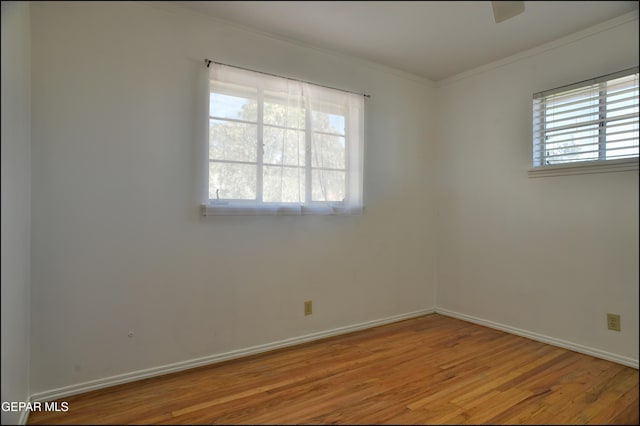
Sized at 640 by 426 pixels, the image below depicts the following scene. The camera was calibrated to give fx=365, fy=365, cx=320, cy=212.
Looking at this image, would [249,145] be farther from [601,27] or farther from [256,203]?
[601,27]

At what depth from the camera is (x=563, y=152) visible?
294cm

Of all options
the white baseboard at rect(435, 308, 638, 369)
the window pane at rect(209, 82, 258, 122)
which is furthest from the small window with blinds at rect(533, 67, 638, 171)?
the window pane at rect(209, 82, 258, 122)

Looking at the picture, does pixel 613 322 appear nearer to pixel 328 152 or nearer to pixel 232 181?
pixel 328 152

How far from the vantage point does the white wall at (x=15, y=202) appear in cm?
160

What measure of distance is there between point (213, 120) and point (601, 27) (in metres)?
2.91

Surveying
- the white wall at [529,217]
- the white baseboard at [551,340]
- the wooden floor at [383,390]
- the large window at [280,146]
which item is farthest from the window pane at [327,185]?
the white baseboard at [551,340]

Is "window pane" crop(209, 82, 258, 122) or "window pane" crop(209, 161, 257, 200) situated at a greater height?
"window pane" crop(209, 82, 258, 122)

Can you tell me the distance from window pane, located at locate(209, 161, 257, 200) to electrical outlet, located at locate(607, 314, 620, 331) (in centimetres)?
276

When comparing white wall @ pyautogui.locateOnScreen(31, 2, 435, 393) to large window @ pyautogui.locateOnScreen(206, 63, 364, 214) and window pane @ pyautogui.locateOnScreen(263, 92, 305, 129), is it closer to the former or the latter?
large window @ pyautogui.locateOnScreen(206, 63, 364, 214)

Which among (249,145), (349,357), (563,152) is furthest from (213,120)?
(563,152)

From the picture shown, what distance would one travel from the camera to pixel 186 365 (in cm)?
247

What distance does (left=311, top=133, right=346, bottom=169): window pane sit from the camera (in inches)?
119

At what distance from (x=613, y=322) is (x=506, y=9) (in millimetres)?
2332

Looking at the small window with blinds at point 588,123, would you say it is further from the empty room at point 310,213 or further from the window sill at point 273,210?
the window sill at point 273,210
